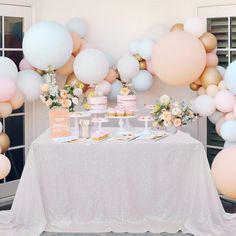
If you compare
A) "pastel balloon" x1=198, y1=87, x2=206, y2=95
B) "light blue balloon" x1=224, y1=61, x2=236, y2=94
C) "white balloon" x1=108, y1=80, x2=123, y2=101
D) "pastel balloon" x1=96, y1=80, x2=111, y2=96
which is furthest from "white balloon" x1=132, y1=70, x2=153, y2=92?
"light blue balloon" x1=224, y1=61, x2=236, y2=94

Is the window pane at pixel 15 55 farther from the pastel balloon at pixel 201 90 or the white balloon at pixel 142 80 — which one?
the pastel balloon at pixel 201 90

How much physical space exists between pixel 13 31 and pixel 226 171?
2.50 metres

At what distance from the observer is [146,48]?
4.32 meters

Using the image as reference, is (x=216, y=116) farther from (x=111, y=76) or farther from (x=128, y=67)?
(x=111, y=76)

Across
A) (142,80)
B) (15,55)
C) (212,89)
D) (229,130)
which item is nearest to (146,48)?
(142,80)

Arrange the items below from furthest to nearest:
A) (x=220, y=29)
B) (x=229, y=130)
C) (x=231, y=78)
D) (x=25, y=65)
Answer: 1. (x=220, y=29)
2. (x=25, y=65)
3. (x=229, y=130)
4. (x=231, y=78)

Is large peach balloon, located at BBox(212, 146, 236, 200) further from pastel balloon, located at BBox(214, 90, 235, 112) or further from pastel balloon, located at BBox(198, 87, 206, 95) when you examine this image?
pastel balloon, located at BBox(198, 87, 206, 95)

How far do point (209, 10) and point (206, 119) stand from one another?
114 cm

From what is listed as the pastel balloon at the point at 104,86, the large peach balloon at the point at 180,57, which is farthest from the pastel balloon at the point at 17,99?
the large peach balloon at the point at 180,57

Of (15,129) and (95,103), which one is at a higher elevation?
(95,103)

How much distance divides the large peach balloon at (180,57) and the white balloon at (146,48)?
0.23 meters

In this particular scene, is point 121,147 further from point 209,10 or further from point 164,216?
point 209,10

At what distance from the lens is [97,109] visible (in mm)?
3871

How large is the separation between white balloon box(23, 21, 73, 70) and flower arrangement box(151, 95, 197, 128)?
1014mm
